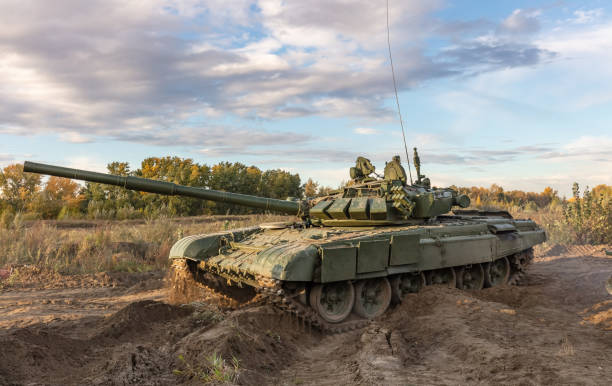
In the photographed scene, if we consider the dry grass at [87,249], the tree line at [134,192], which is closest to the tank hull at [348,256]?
the dry grass at [87,249]

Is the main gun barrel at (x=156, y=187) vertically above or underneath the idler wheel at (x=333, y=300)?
above

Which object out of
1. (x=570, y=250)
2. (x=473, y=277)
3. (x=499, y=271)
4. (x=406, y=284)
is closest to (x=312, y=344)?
(x=406, y=284)

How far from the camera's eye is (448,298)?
8055 mm

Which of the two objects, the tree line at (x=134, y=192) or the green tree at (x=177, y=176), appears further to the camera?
the green tree at (x=177, y=176)

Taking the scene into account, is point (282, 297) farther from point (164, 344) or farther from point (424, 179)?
point (424, 179)

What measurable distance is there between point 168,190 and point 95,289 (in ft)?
13.1

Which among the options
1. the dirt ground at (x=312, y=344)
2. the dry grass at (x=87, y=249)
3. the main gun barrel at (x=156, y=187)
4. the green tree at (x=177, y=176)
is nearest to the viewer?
the dirt ground at (x=312, y=344)

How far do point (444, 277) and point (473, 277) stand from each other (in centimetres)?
118

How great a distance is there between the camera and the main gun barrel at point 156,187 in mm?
7793

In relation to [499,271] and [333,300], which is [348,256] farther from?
[499,271]

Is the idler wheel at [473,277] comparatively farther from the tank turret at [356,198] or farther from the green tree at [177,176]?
the green tree at [177,176]

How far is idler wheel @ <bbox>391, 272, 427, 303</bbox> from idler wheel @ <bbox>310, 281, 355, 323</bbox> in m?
0.96

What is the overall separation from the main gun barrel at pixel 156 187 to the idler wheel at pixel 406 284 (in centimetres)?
262

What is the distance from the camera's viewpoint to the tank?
23.1ft
